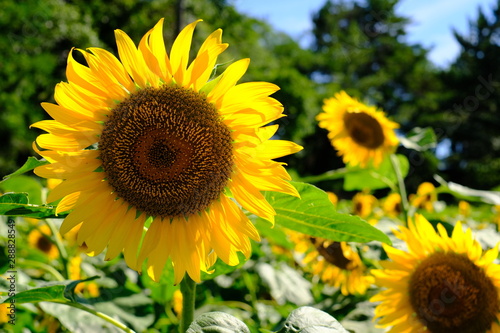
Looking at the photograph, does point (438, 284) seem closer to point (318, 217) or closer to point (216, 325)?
point (318, 217)

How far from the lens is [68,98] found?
0.98 m

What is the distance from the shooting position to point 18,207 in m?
0.93

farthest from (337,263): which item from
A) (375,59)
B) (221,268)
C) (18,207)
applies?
(375,59)

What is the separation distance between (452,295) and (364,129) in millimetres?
1306

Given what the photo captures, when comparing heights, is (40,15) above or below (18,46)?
above

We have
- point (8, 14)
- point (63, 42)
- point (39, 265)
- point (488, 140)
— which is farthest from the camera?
point (488, 140)

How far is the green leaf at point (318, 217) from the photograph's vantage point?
3.14ft

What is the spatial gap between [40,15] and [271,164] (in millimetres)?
13574

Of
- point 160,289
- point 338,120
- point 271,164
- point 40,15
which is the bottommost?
point 160,289

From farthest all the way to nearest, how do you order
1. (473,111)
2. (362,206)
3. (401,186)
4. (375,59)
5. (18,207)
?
1. (375,59)
2. (473,111)
3. (362,206)
4. (401,186)
5. (18,207)

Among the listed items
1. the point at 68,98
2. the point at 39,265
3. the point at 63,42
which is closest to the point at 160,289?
the point at 39,265

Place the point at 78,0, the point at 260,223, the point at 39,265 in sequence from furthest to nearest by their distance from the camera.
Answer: the point at 78,0 → the point at 39,265 → the point at 260,223

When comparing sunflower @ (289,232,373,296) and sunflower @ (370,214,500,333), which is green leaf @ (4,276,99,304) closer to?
sunflower @ (370,214,500,333)

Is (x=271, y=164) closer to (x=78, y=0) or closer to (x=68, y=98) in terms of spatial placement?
(x=68, y=98)
